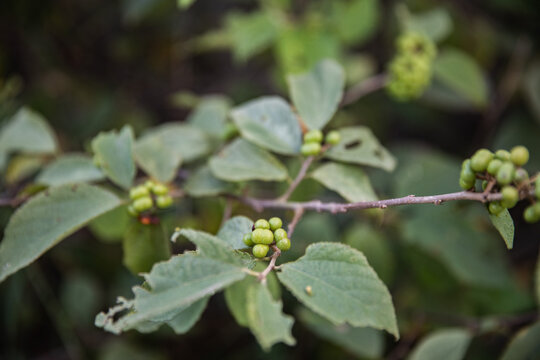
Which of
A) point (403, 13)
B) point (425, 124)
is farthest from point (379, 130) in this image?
point (403, 13)

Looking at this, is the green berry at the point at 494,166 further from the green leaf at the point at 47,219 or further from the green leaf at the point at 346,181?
the green leaf at the point at 47,219

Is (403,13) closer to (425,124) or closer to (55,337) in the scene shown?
(425,124)

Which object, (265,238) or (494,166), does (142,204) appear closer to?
(265,238)

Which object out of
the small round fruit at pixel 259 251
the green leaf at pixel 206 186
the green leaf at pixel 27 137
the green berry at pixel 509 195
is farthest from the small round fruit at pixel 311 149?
the green leaf at pixel 27 137

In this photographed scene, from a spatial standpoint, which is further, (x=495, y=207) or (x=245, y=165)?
(x=245, y=165)

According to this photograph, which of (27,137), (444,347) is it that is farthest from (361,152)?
(27,137)

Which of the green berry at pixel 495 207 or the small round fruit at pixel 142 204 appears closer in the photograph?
the green berry at pixel 495 207
